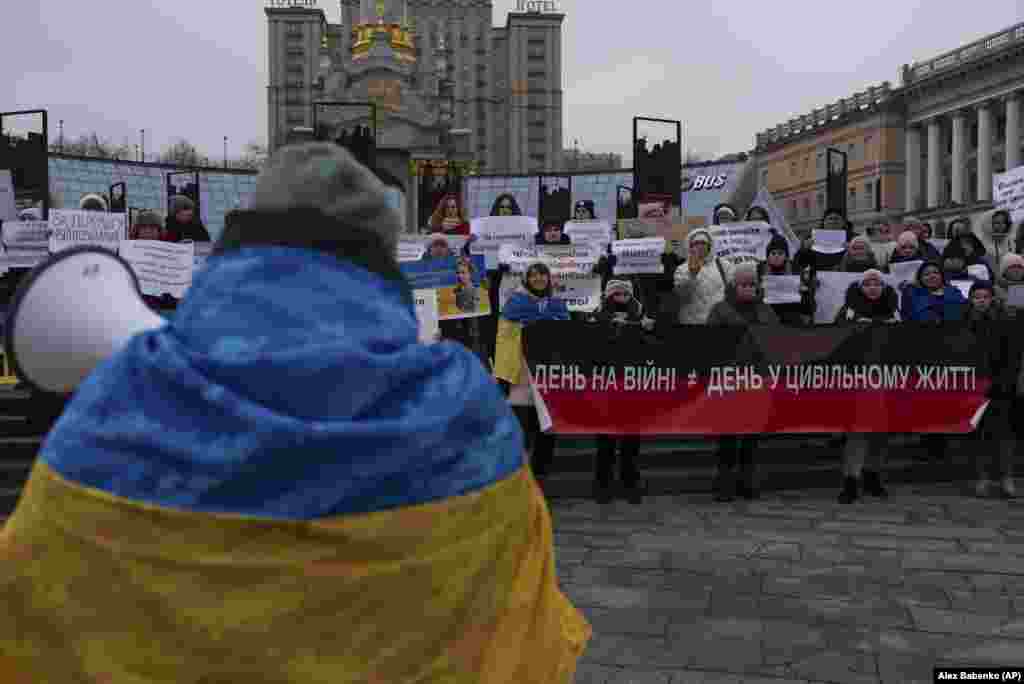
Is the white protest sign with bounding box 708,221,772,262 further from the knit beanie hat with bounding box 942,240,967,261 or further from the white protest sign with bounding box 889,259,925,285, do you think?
the knit beanie hat with bounding box 942,240,967,261

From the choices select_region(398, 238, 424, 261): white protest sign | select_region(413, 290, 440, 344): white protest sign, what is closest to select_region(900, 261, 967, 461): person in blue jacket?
select_region(413, 290, 440, 344): white protest sign

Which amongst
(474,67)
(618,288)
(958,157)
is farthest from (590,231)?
(474,67)

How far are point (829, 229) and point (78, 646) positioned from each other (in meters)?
9.96

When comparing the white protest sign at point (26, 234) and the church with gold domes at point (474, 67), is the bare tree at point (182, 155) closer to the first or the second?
the church with gold domes at point (474, 67)

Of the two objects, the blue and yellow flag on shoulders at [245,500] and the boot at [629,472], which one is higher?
the blue and yellow flag on shoulders at [245,500]

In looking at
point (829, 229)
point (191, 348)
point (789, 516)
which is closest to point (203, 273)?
point (191, 348)

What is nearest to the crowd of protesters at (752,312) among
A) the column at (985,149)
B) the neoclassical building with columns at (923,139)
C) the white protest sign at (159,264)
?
the white protest sign at (159,264)

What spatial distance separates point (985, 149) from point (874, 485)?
6872 cm

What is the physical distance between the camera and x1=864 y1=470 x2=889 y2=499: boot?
309 inches

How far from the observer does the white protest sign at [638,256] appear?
8.87 metres

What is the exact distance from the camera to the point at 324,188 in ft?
5.32

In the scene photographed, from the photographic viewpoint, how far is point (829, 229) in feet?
34.3

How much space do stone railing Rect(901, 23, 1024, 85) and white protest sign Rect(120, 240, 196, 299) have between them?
66.3 meters

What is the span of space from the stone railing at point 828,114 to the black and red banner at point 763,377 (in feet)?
250
